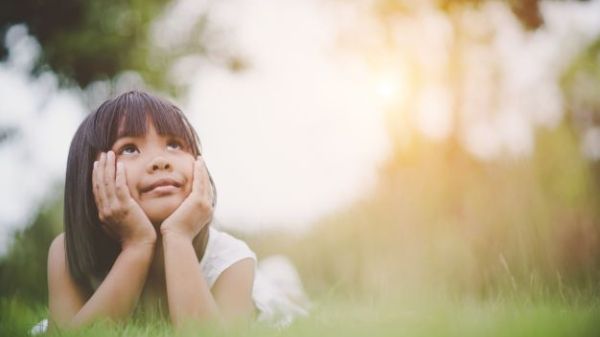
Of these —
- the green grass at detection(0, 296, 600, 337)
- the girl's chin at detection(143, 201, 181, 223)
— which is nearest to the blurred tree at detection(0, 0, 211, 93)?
the girl's chin at detection(143, 201, 181, 223)

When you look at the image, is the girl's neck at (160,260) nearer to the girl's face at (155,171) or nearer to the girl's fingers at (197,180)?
the girl's face at (155,171)

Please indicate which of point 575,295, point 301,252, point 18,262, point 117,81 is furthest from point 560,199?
point 117,81

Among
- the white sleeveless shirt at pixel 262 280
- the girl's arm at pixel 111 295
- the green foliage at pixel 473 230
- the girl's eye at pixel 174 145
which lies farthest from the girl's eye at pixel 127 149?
the green foliage at pixel 473 230

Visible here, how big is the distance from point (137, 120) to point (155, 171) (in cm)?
23

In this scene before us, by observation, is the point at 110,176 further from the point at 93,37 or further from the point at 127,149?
the point at 93,37

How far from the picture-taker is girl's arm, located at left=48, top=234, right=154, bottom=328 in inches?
76.4

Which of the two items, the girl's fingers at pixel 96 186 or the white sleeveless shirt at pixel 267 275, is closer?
the girl's fingers at pixel 96 186

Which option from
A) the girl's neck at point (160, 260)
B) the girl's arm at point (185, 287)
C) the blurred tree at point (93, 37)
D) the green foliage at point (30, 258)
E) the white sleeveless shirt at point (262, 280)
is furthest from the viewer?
the blurred tree at point (93, 37)

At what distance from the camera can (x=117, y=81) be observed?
23.0 feet

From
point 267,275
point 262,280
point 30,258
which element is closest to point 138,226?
point 262,280

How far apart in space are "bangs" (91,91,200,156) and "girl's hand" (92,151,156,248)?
0.10 m

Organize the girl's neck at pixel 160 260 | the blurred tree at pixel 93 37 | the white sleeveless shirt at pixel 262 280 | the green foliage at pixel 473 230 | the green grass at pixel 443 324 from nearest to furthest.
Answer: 1. the green grass at pixel 443 324
2. the girl's neck at pixel 160 260
3. the white sleeveless shirt at pixel 262 280
4. the green foliage at pixel 473 230
5. the blurred tree at pixel 93 37

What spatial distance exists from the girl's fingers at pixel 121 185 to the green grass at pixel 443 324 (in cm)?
42

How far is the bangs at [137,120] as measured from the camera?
2125mm
